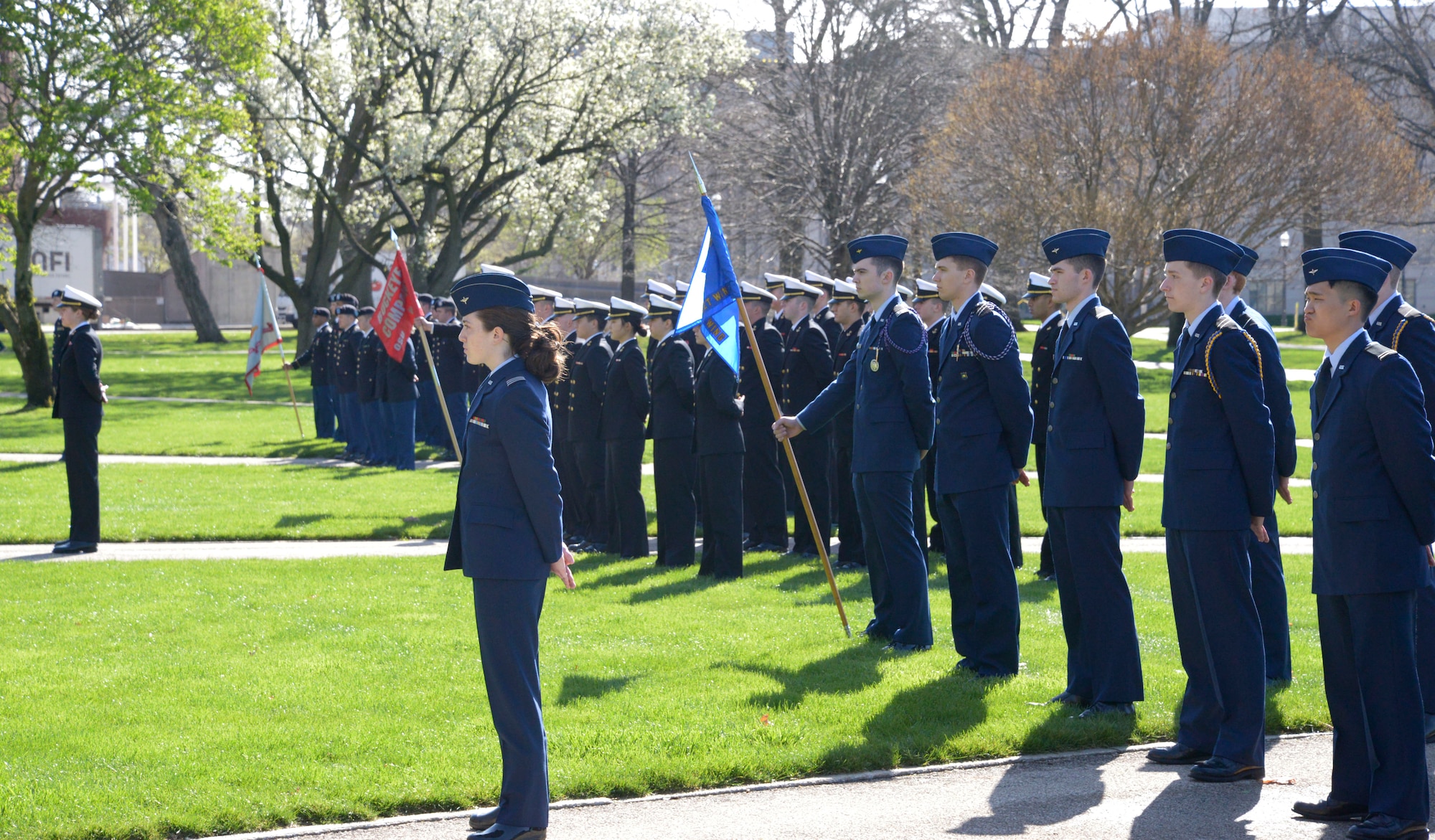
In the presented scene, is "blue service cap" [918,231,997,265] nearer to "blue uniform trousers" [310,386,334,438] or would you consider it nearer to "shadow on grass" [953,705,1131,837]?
"shadow on grass" [953,705,1131,837]

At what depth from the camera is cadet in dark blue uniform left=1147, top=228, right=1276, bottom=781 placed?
573cm

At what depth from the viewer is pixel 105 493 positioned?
15391 mm

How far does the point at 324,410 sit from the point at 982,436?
665 inches

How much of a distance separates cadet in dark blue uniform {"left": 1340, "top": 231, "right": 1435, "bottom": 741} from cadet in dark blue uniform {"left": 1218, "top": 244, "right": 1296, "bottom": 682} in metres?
0.49

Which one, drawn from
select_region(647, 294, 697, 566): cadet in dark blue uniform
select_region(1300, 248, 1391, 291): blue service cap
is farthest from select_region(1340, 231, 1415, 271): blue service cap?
select_region(647, 294, 697, 566): cadet in dark blue uniform

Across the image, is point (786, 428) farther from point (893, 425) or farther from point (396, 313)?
point (396, 313)

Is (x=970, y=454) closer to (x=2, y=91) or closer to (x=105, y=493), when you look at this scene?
(x=105, y=493)

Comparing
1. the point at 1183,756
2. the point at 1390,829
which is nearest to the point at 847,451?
the point at 1183,756

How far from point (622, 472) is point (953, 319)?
15.2 ft

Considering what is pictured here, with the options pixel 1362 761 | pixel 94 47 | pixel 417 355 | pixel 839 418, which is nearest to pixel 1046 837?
pixel 1362 761

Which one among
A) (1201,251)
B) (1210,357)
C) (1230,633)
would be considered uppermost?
(1201,251)

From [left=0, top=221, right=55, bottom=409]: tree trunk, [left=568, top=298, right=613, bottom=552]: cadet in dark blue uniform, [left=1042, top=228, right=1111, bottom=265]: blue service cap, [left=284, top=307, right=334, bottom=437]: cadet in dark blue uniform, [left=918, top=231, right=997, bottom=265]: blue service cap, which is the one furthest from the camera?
[left=0, top=221, right=55, bottom=409]: tree trunk

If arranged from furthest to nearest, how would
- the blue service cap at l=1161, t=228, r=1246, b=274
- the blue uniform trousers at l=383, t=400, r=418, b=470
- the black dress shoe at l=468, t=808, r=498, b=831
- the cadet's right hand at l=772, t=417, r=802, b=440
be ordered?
the blue uniform trousers at l=383, t=400, r=418, b=470 → the cadet's right hand at l=772, t=417, r=802, b=440 → the blue service cap at l=1161, t=228, r=1246, b=274 → the black dress shoe at l=468, t=808, r=498, b=831

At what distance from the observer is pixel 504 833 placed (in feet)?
16.5
